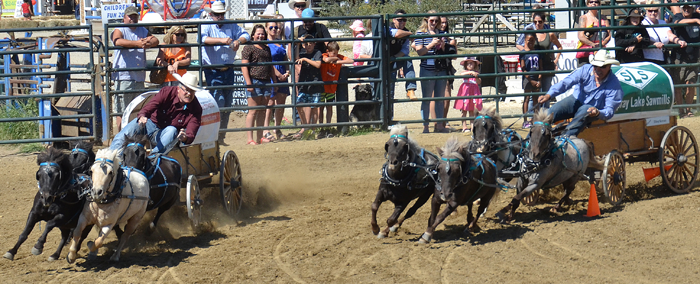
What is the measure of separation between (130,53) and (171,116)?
3750 millimetres

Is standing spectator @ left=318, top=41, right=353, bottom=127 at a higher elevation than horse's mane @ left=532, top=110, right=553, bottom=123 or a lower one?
higher

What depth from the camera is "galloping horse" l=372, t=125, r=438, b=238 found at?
6.36 m

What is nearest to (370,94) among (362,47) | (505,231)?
(362,47)

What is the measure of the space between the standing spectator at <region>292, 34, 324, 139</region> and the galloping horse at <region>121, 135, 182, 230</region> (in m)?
4.60

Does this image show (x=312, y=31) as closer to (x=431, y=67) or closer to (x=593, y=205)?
(x=431, y=67)

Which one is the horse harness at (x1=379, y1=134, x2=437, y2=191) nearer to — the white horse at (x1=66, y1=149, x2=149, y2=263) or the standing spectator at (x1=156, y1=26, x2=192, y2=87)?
the white horse at (x1=66, y1=149, x2=149, y2=263)

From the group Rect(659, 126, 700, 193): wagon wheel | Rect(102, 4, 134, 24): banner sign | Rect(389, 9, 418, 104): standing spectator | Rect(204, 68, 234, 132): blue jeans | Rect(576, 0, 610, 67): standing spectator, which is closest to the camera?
Rect(659, 126, 700, 193): wagon wheel

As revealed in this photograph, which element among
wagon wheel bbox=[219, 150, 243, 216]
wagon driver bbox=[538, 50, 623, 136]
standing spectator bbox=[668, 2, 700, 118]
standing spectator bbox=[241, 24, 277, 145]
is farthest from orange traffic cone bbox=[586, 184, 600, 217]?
standing spectator bbox=[668, 2, 700, 118]

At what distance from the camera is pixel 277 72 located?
11.4 meters

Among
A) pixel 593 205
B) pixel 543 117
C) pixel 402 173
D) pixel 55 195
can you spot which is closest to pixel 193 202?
pixel 55 195

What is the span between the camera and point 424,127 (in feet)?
38.7

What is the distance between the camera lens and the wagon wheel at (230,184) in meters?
7.70

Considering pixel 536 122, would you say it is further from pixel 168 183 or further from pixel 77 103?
pixel 77 103

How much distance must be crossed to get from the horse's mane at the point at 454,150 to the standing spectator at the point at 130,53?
5.63 m
